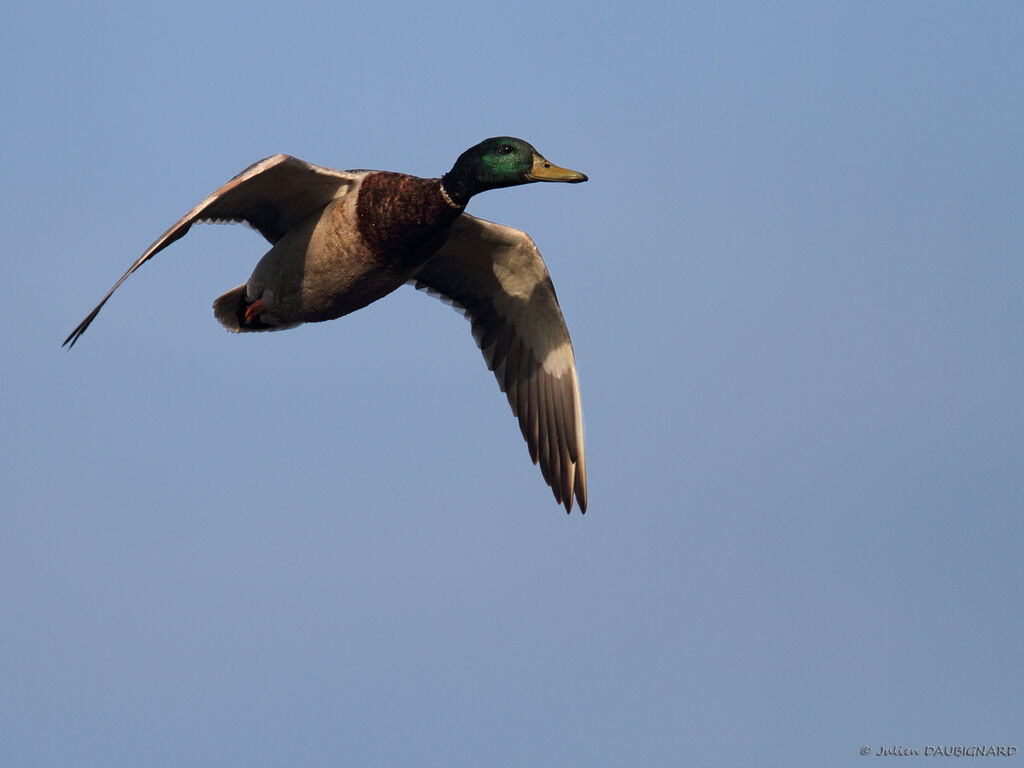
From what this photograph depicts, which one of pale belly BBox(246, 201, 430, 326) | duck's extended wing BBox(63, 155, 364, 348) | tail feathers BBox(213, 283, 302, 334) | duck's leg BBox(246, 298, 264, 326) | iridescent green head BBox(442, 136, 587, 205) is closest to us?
duck's extended wing BBox(63, 155, 364, 348)

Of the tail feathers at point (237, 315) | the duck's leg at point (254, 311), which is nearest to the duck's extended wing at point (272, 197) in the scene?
the duck's leg at point (254, 311)

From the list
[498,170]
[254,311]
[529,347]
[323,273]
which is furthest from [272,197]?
[529,347]

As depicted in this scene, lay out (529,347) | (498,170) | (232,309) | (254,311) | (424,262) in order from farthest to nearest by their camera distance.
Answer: (529,347) < (232,309) < (254,311) < (424,262) < (498,170)

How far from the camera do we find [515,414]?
12211 mm

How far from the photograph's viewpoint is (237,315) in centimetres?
1123

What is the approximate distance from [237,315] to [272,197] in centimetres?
147

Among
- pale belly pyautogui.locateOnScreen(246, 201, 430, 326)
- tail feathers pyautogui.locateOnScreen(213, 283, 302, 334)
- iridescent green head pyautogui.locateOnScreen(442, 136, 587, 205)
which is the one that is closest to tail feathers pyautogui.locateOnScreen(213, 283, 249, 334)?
tail feathers pyautogui.locateOnScreen(213, 283, 302, 334)

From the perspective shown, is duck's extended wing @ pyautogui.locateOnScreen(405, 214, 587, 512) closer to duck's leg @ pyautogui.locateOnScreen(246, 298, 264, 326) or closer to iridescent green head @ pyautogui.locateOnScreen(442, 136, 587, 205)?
duck's leg @ pyautogui.locateOnScreen(246, 298, 264, 326)

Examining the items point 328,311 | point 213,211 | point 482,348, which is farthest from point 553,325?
point 213,211

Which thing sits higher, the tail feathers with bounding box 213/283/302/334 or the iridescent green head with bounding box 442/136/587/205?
the iridescent green head with bounding box 442/136/587/205

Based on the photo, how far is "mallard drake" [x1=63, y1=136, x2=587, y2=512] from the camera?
970 cm

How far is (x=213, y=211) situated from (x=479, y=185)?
2.24 m

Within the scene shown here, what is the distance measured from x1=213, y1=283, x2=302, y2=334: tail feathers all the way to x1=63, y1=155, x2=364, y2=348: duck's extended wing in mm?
710

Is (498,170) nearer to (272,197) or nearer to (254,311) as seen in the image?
(272,197)
